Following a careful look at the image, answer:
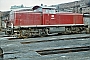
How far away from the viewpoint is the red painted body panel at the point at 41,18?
19.6m

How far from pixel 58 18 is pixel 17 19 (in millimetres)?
4724

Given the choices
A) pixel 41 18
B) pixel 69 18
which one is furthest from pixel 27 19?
pixel 69 18

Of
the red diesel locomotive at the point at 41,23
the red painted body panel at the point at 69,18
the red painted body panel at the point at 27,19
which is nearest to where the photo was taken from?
the red diesel locomotive at the point at 41,23

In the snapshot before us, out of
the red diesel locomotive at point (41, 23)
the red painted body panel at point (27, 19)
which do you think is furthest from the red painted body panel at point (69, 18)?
the red painted body panel at point (27, 19)

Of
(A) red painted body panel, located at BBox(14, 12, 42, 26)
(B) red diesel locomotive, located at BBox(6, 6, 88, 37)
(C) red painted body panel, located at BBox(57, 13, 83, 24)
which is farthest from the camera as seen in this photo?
(C) red painted body panel, located at BBox(57, 13, 83, 24)

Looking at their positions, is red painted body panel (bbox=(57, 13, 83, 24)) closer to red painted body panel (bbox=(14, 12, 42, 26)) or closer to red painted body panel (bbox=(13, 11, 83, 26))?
red painted body panel (bbox=(13, 11, 83, 26))

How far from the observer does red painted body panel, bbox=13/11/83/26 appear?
19.6 meters

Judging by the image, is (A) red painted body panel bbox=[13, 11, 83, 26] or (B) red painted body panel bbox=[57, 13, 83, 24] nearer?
(A) red painted body panel bbox=[13, 11, 83, 26]

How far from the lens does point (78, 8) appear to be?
44500 mm

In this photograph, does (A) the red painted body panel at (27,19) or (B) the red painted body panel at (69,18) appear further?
(B) the red painted body panel at (69,18)

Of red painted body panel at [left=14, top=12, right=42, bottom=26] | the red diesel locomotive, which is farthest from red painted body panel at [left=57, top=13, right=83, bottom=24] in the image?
red painted body panel at [left=14, top=12, right=42, bottom=26]

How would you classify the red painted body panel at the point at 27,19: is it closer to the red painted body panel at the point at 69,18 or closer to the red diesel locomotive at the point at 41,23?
the red diesel locomotive at the point at 41,23

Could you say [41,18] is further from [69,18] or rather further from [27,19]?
[69,18]

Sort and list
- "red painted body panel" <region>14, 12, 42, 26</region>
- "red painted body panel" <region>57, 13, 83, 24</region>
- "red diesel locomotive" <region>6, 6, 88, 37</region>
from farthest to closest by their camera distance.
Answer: "red painted body panel" <region>57, 13, 83, 24</region>
"red painted body panel" <region>14, 12, 42, 26</region>
"red diesel locomotive" <region>6, 6, 88, 37</region>
